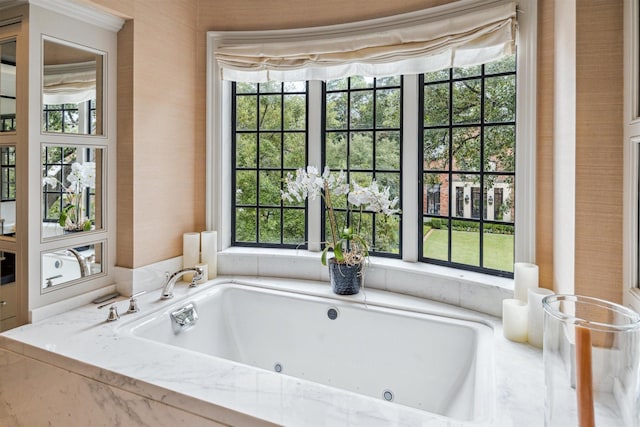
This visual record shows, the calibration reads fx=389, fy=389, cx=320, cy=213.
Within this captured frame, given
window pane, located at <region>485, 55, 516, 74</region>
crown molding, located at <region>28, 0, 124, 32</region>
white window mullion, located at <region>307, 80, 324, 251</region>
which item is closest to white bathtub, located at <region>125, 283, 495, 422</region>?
white window mullion, located at <region>307, 80, 324, 251</region>

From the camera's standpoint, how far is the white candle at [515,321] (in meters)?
1.66

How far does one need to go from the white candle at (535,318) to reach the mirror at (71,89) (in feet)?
7.48

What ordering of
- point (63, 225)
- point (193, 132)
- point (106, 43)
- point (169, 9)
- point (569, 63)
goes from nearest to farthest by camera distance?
point (569, 63)
point (63, 225)
point (106, 43)
point (169, 9)
point (193, 132)

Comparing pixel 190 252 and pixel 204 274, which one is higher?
pixel 190 252

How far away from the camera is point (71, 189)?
6.49ft

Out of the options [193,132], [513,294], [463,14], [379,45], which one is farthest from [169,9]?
[513,294]

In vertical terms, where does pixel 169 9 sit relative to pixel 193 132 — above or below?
above

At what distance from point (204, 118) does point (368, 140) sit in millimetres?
1095

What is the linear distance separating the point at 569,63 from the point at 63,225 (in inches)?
92.5

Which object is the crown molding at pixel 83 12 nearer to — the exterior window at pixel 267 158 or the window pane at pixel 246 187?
the exterior window at pixel 267 158

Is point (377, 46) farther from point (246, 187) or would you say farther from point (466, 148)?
point (246, 187)

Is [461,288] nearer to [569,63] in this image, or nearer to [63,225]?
[569,63]

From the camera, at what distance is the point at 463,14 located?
78.2 inches

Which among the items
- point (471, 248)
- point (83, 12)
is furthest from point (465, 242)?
point (83, 12)
